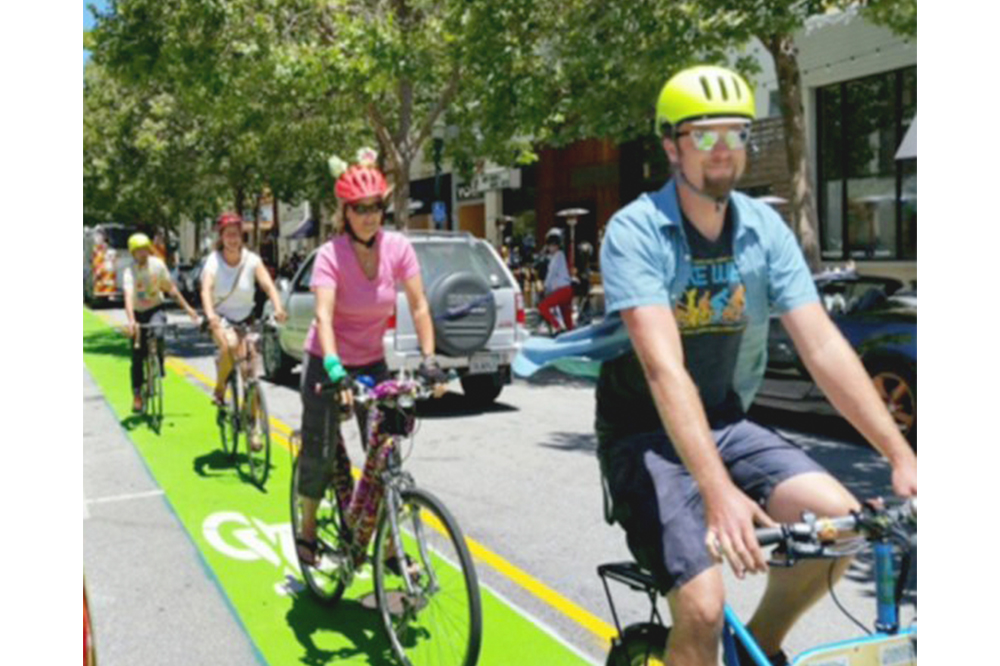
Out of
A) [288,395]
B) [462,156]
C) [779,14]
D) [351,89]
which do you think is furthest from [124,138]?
[779,14]

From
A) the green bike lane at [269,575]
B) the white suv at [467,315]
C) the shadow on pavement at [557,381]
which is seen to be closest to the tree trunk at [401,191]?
the shadow on pavement at [557,381]

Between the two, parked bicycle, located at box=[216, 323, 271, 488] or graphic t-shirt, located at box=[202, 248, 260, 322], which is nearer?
parked bicycle, located at box=[216, 323, 271, 488]

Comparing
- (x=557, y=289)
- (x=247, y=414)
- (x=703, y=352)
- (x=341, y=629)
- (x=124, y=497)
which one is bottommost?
(x=341, y=629)

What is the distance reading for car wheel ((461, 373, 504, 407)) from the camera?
11.9 m

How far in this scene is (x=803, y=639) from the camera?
4629mm

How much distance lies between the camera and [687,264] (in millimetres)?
2850

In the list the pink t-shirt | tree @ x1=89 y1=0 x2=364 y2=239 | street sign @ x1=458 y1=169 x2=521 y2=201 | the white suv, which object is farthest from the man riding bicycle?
street sign @ x1=458 y1=169 x2=521 y2=201

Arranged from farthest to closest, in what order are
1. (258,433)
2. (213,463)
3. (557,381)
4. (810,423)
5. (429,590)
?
(557,381) < (810,423) < (213,463) < (258,433) < (429,590)

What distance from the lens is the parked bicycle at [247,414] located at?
26.2 feet

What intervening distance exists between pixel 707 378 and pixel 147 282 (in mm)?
8655

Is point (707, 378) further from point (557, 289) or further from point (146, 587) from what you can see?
point (557, 289)

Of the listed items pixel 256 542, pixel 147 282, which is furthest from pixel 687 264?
pixel 147 282

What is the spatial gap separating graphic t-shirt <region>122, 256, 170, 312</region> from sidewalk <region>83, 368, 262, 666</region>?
254 centimetres

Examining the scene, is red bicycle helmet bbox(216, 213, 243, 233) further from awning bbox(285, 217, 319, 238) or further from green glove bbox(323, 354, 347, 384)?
awning bbox(285, 217, 319, 238)
